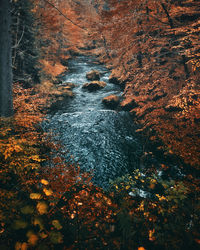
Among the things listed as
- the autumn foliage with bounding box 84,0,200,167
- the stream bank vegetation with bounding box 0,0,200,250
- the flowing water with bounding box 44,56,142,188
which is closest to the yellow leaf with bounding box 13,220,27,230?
the stream bank vegetation with bounding box 0,0,200,250

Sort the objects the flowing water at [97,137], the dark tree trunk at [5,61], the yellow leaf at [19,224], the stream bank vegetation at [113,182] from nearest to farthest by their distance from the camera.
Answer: the yellow leaf at [19,224] → the stream bank vegetation at [113,182] → the dark tree trunk at [5,61] → the flowing water at [97,137]

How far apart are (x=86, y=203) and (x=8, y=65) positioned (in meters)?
6.22

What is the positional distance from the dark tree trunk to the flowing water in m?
2.91

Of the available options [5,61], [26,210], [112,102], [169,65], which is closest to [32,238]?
[26,210]

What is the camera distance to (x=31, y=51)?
1034cm

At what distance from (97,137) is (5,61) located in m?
5.59

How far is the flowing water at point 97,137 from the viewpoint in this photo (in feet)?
20.1

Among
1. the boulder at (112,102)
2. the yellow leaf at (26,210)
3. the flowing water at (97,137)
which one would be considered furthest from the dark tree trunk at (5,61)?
the boulder at (112,102)

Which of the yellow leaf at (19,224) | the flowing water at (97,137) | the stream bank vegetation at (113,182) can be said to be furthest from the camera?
the flowing water at (97,137)

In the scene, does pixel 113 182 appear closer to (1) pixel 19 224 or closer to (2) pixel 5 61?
(1) pixel 19 224

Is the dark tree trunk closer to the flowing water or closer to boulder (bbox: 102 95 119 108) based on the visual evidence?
the flowing water

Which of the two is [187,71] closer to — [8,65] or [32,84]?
[8,65]

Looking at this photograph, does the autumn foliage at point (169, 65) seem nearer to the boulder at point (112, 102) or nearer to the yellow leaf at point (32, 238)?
the boulder at point (112, 102)

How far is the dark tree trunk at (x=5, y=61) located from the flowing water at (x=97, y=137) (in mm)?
2908
